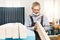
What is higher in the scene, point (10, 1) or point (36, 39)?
point (10, 1)

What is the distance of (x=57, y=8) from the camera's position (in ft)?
9.18

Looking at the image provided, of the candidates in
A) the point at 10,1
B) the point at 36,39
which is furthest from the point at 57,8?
the point at 36,39

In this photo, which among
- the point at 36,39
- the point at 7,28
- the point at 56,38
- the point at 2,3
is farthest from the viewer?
the point at 2,3

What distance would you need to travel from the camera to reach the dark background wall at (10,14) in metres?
2.64

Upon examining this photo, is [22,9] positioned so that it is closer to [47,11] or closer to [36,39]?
[47,11]

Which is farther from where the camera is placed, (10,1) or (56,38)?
(10,1)

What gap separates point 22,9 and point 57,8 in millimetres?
718

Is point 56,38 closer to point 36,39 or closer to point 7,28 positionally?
point 36,39

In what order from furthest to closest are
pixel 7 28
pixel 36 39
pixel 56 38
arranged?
pixel 56 38 → pixel 36 39 → pixel 7 28

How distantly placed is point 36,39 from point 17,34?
0.45 ft

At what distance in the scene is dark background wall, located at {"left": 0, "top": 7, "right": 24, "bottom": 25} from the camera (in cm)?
264

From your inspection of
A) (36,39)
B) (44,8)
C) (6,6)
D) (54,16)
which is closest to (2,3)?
(6,6)

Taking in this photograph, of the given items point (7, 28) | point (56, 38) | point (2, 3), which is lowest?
point (56, 38)

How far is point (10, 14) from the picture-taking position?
2.67m
